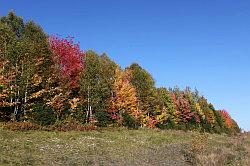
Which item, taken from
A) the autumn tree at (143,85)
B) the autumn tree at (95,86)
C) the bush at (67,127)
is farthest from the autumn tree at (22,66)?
the autumn tree at (143,85)

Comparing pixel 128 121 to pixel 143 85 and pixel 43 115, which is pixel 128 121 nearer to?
pixel 143 85

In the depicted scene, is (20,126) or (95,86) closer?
(20,126)

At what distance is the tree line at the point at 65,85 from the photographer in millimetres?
49469

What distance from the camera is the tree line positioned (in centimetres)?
4947

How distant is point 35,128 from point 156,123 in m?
42.0

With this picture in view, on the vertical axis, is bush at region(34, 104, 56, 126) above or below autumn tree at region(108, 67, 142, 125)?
below

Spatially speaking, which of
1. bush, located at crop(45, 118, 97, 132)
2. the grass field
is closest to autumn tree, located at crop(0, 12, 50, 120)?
bush, located at crop(45, 118, 97, 132)

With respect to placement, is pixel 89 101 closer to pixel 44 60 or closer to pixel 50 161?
pixel 44 60

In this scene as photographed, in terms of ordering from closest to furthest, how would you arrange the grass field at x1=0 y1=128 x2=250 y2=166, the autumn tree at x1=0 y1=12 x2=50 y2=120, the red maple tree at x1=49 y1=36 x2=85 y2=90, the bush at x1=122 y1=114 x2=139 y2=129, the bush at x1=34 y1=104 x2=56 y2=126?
the grass field at x1=0 y1=128 x2=250 y2=166, the autumn tree at x1=0 y1=12 x2=50 y2=120, the bush at x1=34 y1=104 x2=56 y2=126, the red maple tree at x1=49 y1=36 x2=85 y2=90, the bush at x1=122 y1=114 x2=139 y2=129

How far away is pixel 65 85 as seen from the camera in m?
57.6

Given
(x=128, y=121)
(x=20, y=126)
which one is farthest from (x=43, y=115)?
(x=128, y=121)

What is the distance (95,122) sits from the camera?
206 feet

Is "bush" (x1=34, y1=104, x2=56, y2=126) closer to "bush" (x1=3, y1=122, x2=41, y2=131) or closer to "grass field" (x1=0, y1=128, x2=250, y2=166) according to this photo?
"bush" (x1=3, y1=122, x2=41, y2=131)

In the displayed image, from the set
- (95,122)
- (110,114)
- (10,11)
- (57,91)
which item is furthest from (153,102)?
(10,11)
